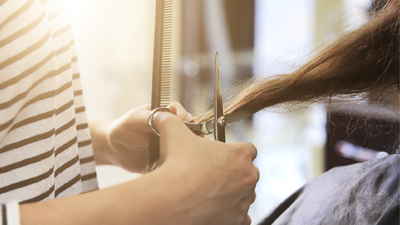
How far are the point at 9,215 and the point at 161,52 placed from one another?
320 mm

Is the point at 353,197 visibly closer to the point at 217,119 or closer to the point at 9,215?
the point at 217,119

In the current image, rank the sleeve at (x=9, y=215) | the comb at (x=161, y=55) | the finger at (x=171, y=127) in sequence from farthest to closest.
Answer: the comb at (x=161, y=55) → the finger at (x=171, y=127) → the sleeve at (x=9, y=215)

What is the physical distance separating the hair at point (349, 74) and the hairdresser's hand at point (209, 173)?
0.16 metres

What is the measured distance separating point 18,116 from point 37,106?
0.03 meters

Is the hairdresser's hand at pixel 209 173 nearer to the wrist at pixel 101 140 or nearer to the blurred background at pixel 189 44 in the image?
the wrist at pixel 101 140

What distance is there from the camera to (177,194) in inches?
11.4

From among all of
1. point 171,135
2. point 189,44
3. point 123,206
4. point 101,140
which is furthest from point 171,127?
point 189,44

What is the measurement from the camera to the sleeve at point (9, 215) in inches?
Answer: 9.4

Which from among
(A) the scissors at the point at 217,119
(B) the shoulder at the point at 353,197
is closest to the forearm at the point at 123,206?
(A) the scissors at the point at 217,119

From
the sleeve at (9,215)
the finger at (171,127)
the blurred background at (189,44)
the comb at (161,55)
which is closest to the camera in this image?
the sleeve at (9,215)

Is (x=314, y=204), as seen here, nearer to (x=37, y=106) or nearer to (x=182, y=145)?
(x=182, y=145)

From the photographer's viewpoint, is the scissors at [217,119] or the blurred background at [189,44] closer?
the scissors at [217,119]

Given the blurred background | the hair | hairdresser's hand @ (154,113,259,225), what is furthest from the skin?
the blurred background

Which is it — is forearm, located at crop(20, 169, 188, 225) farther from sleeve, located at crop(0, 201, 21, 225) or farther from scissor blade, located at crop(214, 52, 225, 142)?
scissor blade, located at crop(214, 52, 225, 142)
